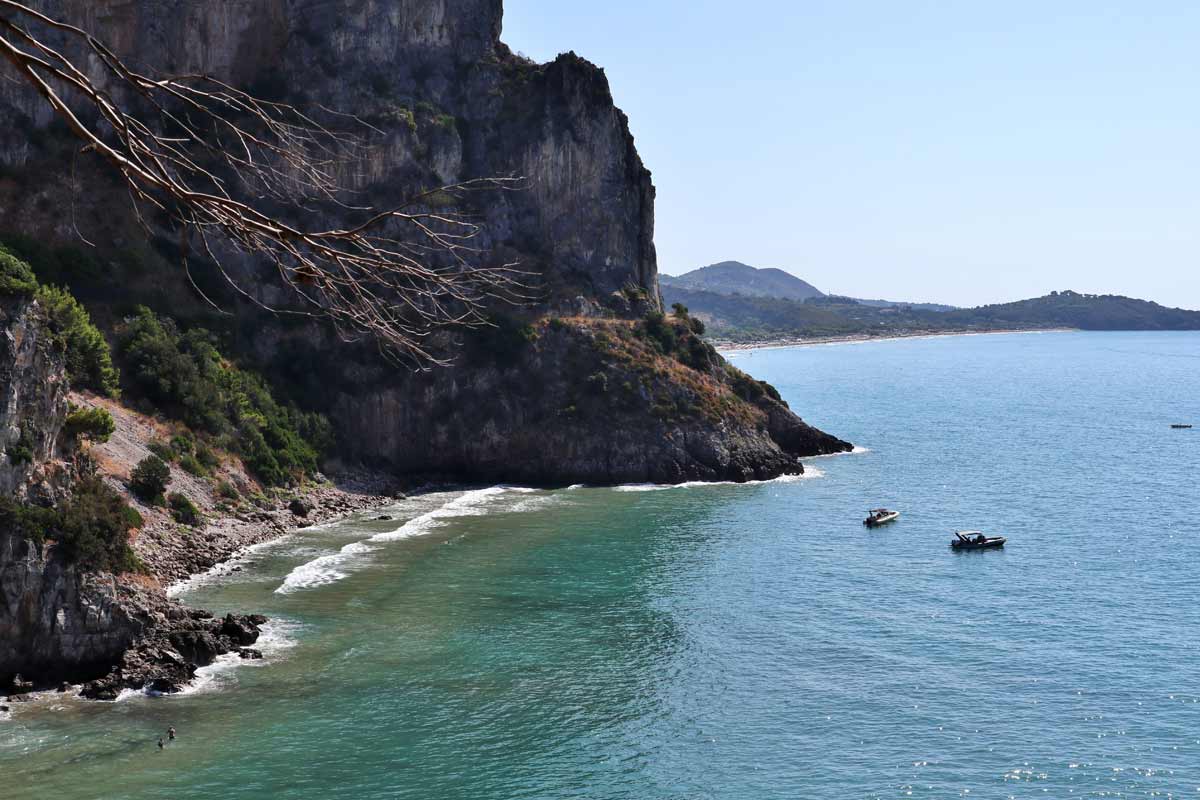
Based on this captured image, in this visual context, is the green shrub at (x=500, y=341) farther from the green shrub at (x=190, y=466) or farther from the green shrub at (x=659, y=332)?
A: the green shrub at (x=190, y=466)

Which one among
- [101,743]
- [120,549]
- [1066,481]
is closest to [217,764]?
[101,743]

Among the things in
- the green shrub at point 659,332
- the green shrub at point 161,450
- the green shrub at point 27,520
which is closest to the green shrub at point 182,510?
the green shrub at point 161,450

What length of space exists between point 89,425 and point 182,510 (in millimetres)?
10702

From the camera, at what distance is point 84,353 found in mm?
76438

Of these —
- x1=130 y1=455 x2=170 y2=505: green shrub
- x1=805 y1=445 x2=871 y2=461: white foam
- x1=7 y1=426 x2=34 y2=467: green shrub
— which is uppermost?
x1=7 y1=426 x2=34 y2=467: green shrub

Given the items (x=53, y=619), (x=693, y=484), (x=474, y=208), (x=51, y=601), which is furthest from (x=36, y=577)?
(x=693, y=484)

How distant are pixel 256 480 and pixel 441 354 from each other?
84.0 ft

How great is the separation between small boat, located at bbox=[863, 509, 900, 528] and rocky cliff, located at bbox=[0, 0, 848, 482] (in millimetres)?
21349

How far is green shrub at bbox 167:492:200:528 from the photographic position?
234 feet

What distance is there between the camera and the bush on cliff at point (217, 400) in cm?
8256

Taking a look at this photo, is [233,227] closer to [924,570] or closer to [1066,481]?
[924,570]

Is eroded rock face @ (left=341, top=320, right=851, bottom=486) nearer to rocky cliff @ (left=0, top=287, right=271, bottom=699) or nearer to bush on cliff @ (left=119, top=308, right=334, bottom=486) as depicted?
bush on cliff @ (left=119, top=308, right=334, bottom=486)

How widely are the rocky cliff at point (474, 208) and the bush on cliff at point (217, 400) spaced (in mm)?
4399

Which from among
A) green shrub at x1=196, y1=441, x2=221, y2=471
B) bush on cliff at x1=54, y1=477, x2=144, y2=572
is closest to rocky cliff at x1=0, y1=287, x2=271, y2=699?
bush on cliff at x1=54, y1=477, x2=144, y2=572
